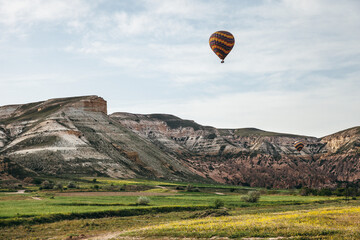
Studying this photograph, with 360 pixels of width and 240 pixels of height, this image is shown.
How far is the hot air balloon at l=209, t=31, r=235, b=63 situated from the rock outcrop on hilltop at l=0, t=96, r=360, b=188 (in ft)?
166

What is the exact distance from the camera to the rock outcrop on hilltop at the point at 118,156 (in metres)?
108

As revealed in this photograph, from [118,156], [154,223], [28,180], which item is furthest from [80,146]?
[154,223]

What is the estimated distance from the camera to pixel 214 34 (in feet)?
239

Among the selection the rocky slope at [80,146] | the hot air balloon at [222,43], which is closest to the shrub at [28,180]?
the rocky slope at [80,146]

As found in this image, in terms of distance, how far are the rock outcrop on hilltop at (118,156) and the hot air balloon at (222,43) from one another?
50685mm

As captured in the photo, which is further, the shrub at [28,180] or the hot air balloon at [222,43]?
the shrub at [28,180]

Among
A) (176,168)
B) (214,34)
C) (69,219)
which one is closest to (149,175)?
(176,168)

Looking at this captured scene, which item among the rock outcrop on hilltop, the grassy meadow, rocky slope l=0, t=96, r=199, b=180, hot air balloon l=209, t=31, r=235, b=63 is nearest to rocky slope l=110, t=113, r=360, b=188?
the rock outcrop on hilltop

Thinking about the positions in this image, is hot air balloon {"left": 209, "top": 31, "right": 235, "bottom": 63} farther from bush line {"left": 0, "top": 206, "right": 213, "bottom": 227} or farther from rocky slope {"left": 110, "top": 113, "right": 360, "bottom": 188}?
rocky slope {"left": 110, "top": 113, "right": 360, "bottom": 188}

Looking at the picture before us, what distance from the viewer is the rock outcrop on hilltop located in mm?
108312

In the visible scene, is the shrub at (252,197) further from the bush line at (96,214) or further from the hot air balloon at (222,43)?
the hot air balloon at (222,43)

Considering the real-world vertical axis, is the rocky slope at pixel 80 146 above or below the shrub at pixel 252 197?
above

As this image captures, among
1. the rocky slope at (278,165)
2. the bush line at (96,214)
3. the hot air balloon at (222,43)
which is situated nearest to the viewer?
the bush line at (96,214)

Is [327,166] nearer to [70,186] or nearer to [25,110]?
[70,186]
